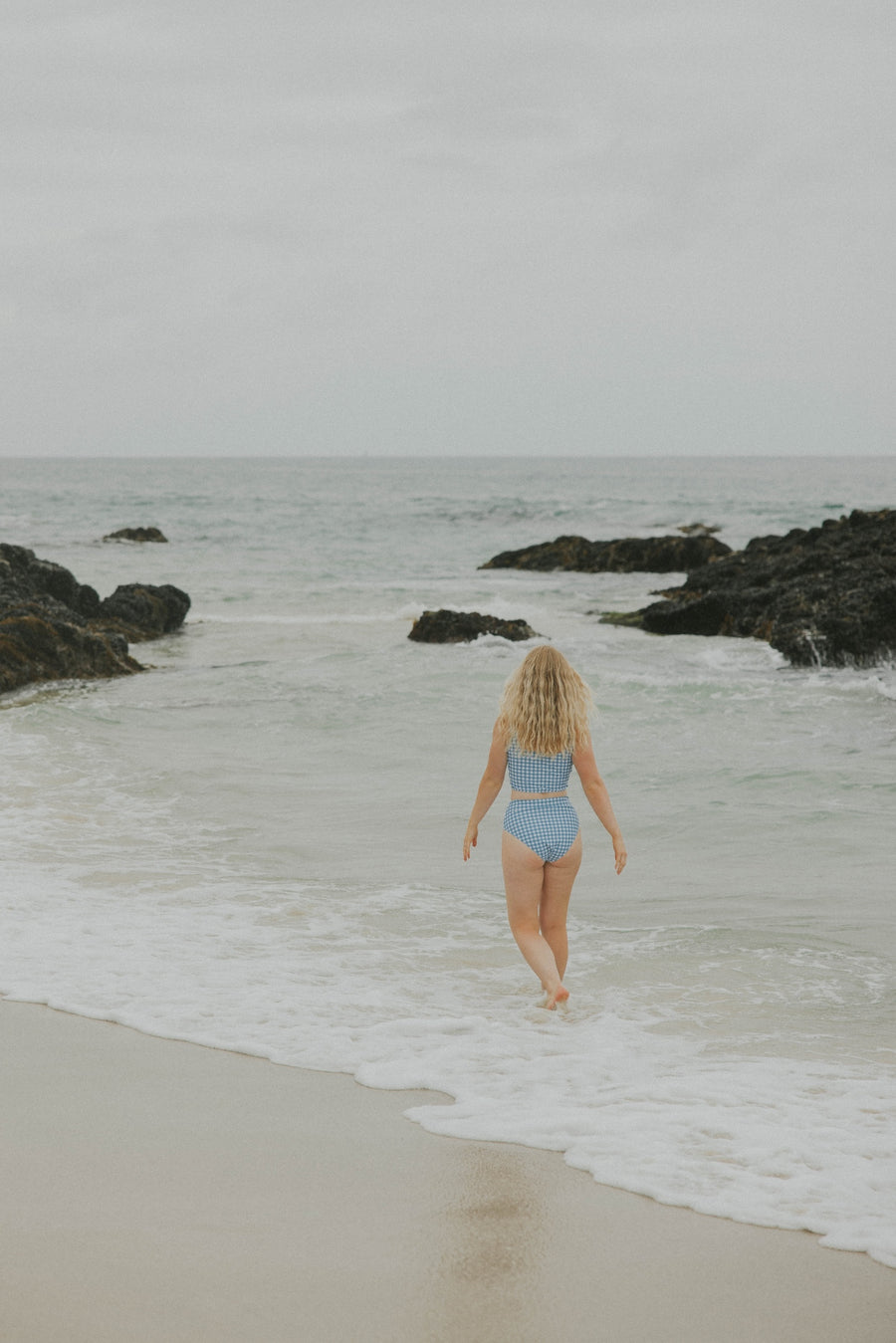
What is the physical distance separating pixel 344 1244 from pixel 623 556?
32917 mm

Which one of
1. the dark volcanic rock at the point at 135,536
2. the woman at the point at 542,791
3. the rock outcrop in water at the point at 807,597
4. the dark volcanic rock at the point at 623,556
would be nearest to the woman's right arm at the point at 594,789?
the woman at the point at 542,791

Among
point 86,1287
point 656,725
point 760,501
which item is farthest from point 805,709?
point 760,501

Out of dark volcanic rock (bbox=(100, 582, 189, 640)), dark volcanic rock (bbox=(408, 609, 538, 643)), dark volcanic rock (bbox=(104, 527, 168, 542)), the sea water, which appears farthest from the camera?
dark volcanic rock (bbox=(104, 527, 168, 542))

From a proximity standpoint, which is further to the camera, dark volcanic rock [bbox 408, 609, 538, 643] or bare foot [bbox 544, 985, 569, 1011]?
dark volcanic rock [bbox 408, 609, 538, 643]

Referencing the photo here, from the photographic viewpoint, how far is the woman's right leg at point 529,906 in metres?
5.22

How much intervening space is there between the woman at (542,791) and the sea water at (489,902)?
42 cm

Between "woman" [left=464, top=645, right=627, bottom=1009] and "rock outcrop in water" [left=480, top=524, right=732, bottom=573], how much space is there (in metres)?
29.6

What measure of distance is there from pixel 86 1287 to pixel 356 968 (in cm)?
292

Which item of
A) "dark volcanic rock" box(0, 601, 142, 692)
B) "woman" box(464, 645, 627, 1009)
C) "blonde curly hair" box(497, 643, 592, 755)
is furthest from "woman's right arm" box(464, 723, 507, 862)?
"dark volcanic rock" box(0, 601, 142, 692)

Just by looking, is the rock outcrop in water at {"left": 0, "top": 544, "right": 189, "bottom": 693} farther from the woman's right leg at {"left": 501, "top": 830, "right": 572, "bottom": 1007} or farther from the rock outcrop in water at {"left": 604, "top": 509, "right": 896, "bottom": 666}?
the woman's right leg at {"left": 501, "top": 830, "right": 572, "bottom": 1007}

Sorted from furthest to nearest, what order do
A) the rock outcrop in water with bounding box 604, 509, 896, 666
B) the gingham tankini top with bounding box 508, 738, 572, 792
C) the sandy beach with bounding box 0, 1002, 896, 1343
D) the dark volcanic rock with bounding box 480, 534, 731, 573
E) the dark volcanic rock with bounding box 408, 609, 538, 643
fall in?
the dark volcanic rock with bounding box 480, 534, 731, 573 < the dark volcanic rock with bounding box 408, 609, 538, 643 < the rock outcrop in water with bounding box 604, 509, 896, 666 < the gingham tankini top with bounding box 508, 738, 572, 792 < the sandy beach with bounding box 0, 1002, 896, 1343

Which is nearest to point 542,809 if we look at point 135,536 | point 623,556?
point 623,556

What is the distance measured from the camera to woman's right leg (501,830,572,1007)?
17.1 ft

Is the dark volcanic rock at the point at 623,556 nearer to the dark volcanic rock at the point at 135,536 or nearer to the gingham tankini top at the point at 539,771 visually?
the dark volcanic rock at the point at 135,536
